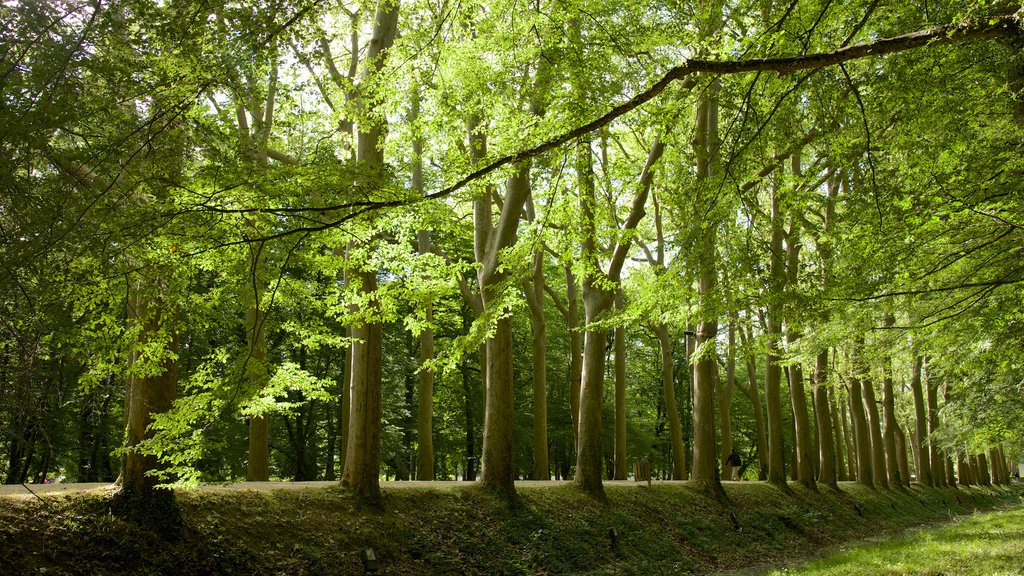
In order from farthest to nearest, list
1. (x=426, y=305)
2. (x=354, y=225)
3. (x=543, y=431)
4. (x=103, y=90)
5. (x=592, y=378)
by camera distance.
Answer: (x=543, y=431) < (x=592, y=378) < (x=426, y=305) < (x=354, y=225) < (x=103, y=90)

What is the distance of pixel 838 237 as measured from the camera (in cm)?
1070

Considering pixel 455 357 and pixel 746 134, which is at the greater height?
pixel 746 134

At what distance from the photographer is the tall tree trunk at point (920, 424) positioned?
94.6ft

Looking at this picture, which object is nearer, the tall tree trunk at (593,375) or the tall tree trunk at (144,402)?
the tall tree trunk at (144,402)

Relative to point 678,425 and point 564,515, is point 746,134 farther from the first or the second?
point 678,425

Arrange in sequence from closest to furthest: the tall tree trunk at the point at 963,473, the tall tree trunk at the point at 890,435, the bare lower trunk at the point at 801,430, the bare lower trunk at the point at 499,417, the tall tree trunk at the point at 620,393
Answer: the bare lower trunk at the point at 499,417
the tall tree trunk at the point at 620,393
the bare lower trunk at the point at 801,430
the tall tree trunk at the point at 890,435
the tall tree trunk at the point at 963,473

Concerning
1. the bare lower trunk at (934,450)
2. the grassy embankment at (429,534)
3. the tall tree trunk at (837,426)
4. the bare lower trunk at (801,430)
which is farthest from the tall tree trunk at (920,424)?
the grassy embankment at (429,534)

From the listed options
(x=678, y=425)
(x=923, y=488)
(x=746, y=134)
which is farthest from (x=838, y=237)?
A: (x=923, y=488)

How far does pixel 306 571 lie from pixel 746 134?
8.15 m

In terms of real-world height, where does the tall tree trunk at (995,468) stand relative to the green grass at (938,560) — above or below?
below

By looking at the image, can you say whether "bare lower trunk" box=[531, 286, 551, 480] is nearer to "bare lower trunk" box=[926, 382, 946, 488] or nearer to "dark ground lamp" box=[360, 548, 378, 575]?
"dark ground lamp" box=[360, 548, 378, 575]

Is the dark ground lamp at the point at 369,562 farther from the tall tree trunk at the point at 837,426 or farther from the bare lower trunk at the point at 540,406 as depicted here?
the tall tree trunk at the point at 837,426

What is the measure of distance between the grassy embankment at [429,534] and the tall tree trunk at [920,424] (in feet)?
46.4

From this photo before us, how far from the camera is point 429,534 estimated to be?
10.3 m
